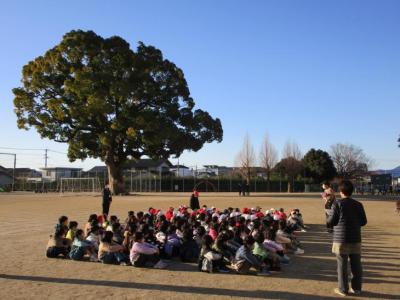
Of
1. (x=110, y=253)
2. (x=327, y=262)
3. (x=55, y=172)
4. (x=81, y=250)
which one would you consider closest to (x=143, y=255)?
(x=110, y=253)

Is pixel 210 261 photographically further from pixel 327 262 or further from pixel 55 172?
pixel 55 172

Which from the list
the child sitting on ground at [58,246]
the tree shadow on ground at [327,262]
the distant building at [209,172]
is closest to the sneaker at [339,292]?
the tree shadow on ground at [327,262]

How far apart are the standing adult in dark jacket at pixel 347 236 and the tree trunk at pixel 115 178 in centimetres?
3658

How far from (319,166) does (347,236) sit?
53487 mm

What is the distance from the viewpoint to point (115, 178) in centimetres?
4294

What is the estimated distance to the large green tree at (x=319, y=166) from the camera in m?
58.7

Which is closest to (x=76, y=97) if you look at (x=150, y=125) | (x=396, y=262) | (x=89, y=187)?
(x=150, y=125)

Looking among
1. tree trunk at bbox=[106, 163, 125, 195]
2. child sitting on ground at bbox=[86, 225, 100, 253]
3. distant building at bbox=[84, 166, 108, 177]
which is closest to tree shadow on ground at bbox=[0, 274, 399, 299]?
child sitting on ground at bbox=[86, 225, 100, 253]

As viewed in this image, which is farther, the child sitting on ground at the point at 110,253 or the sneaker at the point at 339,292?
the child sitting on ground at the point at 110,253

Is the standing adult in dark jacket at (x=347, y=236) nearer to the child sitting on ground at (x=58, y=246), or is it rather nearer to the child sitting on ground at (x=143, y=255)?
the child sitting on ground at (x=143, y=255)

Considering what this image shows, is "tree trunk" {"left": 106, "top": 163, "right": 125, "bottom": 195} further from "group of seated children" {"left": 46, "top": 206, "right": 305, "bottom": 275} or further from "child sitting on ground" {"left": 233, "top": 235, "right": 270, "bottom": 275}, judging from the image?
"child sitting on ground" {"left": 233, "top": 235, "right": 270, "bottom": 275}

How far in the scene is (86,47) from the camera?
39.3 metres

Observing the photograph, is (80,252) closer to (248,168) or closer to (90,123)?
(90,123)

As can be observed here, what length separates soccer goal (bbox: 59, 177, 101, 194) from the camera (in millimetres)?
53688
